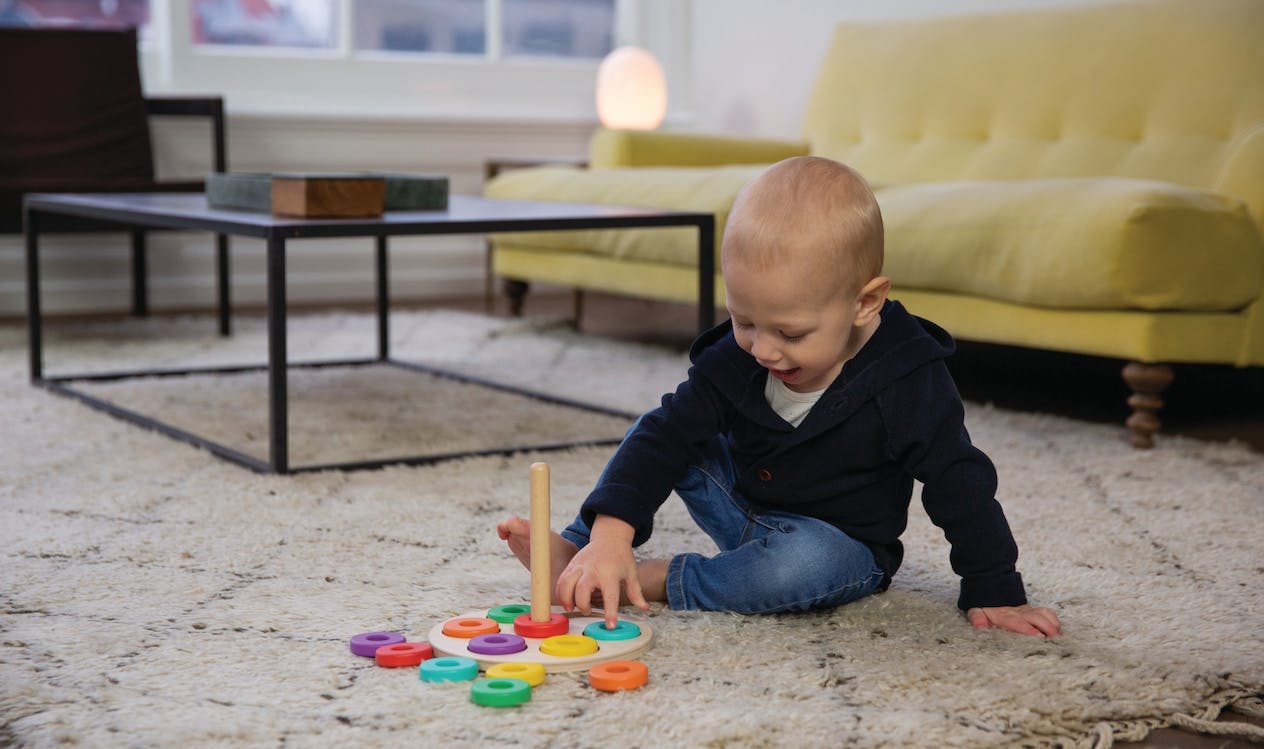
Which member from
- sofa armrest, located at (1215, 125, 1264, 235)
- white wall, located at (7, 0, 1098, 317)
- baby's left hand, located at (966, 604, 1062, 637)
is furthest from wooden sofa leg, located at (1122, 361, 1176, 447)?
white wall, located at (7, 0, 1098, 317)

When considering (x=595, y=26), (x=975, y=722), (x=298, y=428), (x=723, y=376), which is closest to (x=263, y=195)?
(x=298, y=428)

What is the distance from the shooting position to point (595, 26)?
15.4ft

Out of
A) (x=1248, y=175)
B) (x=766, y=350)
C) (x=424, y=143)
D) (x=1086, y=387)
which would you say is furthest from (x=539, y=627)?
(x=424, y=143)

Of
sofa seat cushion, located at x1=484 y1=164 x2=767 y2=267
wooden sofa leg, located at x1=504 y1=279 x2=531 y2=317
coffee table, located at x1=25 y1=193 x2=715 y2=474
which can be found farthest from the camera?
wooden sofa leg, located at x1=504 y1=279 x2=531 y2=317

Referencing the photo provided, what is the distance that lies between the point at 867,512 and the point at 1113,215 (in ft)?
3.26

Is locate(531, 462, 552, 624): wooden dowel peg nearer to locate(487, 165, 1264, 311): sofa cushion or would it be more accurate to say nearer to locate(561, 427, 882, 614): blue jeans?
locate(561, 427, 882, 614): blue jeans

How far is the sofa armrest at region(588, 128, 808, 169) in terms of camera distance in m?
3.30

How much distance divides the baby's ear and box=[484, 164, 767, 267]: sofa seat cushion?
1432 mm

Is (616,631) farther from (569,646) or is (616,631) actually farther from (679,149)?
(679,149)

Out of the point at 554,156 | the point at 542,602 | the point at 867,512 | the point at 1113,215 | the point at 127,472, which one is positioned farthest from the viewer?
the point at 554,156

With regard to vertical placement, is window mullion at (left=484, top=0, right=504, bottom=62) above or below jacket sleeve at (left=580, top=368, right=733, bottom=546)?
above

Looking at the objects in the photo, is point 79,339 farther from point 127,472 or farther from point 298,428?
point 127,472

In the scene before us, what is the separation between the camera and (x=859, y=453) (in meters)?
1.20

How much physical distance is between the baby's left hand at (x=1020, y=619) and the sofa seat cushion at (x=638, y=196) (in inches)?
57.6
